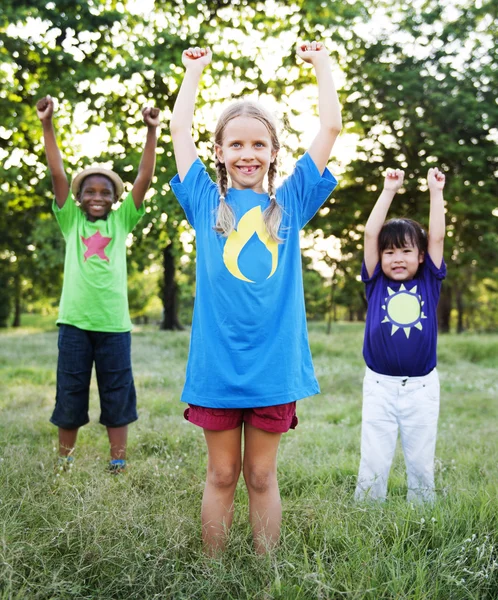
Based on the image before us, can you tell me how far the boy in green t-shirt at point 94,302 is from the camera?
3922 millimetres

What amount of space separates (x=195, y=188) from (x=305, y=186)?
18.9 inches

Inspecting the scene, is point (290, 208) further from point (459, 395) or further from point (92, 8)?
point (92, 8)

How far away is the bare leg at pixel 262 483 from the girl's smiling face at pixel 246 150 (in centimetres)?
105

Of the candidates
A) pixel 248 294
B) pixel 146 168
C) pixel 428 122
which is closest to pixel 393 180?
pixel 248 294

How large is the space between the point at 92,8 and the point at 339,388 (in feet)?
25.6

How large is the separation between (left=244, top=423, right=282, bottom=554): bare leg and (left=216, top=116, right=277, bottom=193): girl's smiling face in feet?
3.43

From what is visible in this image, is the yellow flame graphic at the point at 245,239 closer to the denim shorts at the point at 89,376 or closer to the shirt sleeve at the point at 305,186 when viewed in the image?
the shirt sleeve at the point at 305,186

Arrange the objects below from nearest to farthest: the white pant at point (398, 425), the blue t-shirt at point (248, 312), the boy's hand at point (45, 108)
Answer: the blue t-shirt at point (248, 312)
the white pant at point (398, 425)
the boy's hand at point (45, 108)

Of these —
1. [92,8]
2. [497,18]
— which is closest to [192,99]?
[92,8]

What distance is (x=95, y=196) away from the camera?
4090 mm

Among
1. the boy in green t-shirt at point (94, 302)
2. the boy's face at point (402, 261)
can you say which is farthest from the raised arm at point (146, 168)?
the boy's face at point (402, 261)

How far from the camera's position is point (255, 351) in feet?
7.80

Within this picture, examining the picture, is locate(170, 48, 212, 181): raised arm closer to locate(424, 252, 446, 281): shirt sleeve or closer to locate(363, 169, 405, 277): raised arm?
locate(363, 169, 405, 277): raised arm

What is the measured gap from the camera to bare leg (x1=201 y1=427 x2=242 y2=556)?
8.10 feet
